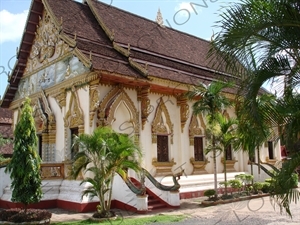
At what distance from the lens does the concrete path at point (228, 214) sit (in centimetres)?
934

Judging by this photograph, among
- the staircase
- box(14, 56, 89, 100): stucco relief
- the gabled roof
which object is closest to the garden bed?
the staircase

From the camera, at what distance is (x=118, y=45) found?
14.5 meters

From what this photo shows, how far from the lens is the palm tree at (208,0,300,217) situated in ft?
17.0

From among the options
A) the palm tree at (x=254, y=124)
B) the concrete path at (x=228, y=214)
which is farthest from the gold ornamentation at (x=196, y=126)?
the palm tree at (x=254, y=124)

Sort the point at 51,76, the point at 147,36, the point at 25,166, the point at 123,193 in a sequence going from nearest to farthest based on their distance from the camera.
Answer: the point at 25,166 < the point at 123,193 < the point at 51,76 < the point at 147,36

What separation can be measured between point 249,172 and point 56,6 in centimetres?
1172

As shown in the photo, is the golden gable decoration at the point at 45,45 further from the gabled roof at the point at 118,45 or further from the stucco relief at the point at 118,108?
the stucco relief at the point at 118,108

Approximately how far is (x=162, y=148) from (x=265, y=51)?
9.19m

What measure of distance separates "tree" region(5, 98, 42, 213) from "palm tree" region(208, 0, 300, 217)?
20.4 ft

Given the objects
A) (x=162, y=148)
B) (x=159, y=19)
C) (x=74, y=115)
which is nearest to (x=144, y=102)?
(x=162, y=148)

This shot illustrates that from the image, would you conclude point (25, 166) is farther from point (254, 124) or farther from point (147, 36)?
point (147, 36)

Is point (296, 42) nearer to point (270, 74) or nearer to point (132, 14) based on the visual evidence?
point (270, 74)

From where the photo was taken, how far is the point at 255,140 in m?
6.05

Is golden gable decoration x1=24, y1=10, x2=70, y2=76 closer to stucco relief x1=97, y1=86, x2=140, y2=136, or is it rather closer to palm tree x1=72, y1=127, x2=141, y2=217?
stucco relief x1=97, y1=86, x2=140, y2=136
